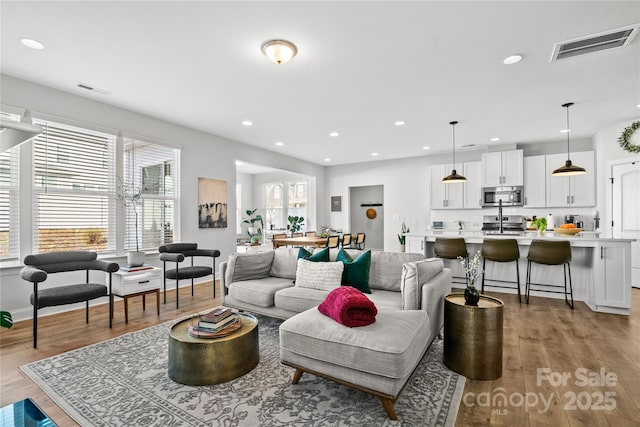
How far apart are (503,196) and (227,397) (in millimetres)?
6838

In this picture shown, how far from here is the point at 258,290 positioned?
3279 mm

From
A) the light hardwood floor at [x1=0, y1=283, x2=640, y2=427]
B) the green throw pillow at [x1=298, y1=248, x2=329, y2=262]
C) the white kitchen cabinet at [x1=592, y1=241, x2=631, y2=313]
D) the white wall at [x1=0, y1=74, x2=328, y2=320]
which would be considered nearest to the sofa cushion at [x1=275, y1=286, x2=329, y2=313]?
the green throw pillow at [x1=298, y1=248, x2=329, y2=262]

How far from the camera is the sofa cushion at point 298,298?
9.60 ft

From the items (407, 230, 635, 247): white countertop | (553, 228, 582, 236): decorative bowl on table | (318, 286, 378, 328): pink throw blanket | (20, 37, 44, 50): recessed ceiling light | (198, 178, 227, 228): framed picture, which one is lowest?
(318, 286, 378, 328): pink throw blanket

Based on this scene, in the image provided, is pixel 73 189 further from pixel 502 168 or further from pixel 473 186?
pixel 502 168

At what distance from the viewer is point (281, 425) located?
183cm

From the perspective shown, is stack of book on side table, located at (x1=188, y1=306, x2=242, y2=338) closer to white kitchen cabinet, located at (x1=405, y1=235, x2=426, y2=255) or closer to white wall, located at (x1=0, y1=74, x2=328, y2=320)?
white wall, located at (x1=0, y1=74, x2=328, y2=320)

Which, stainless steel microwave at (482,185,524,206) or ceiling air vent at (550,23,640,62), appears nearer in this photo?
ceiling air vent at (550,23,640,62)

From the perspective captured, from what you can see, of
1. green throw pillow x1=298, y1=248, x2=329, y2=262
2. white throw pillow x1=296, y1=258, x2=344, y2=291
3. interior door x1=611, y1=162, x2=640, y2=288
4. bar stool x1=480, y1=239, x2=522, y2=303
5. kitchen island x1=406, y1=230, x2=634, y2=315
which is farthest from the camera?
interior door x1=611, y1=162, x2=640, y2=288

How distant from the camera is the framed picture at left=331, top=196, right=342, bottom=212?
9.54 meters

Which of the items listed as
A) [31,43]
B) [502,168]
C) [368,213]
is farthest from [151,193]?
[502,168]

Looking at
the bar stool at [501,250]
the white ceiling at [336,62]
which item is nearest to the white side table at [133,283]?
the white ceiling at [336,62]

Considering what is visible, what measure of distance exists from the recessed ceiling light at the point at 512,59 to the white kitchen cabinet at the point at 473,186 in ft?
14.0

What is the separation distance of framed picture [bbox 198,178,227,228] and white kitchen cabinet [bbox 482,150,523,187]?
18.1 ft
